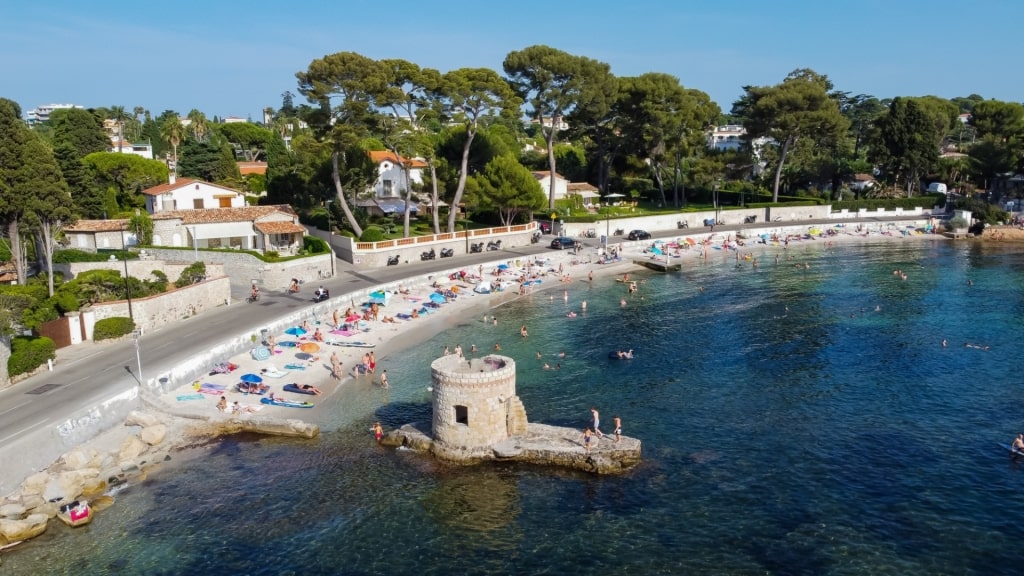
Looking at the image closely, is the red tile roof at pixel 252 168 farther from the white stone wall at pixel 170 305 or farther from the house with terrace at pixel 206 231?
the white stone wall at pixel 170 305

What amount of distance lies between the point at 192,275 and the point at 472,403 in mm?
28805

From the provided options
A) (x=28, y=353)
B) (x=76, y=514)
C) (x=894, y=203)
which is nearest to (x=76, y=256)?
(x=28, y=353)

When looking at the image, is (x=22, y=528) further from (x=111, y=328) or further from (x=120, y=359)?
(x=111, y=328)

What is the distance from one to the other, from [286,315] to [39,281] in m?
15.1

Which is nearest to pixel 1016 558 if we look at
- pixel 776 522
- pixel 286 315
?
pixel 776 522

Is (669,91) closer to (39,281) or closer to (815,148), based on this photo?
(815,148)

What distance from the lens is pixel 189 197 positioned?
63.9 m

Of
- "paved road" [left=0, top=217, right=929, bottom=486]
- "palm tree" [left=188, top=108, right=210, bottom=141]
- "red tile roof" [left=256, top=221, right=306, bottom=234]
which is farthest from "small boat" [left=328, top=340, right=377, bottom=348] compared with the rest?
"palm tree" [left=188, top=108, right=210, bottom=141]

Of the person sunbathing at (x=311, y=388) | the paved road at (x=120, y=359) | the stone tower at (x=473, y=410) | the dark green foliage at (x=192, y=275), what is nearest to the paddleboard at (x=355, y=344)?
the paved road at (x=120, y=359)

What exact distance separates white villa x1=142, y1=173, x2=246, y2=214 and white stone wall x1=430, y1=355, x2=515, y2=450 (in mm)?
44533

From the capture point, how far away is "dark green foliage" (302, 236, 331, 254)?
56219 mm

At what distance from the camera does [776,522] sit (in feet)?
72.7

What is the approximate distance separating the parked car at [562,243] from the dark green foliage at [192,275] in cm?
3176

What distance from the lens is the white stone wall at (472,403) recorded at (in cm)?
2612
